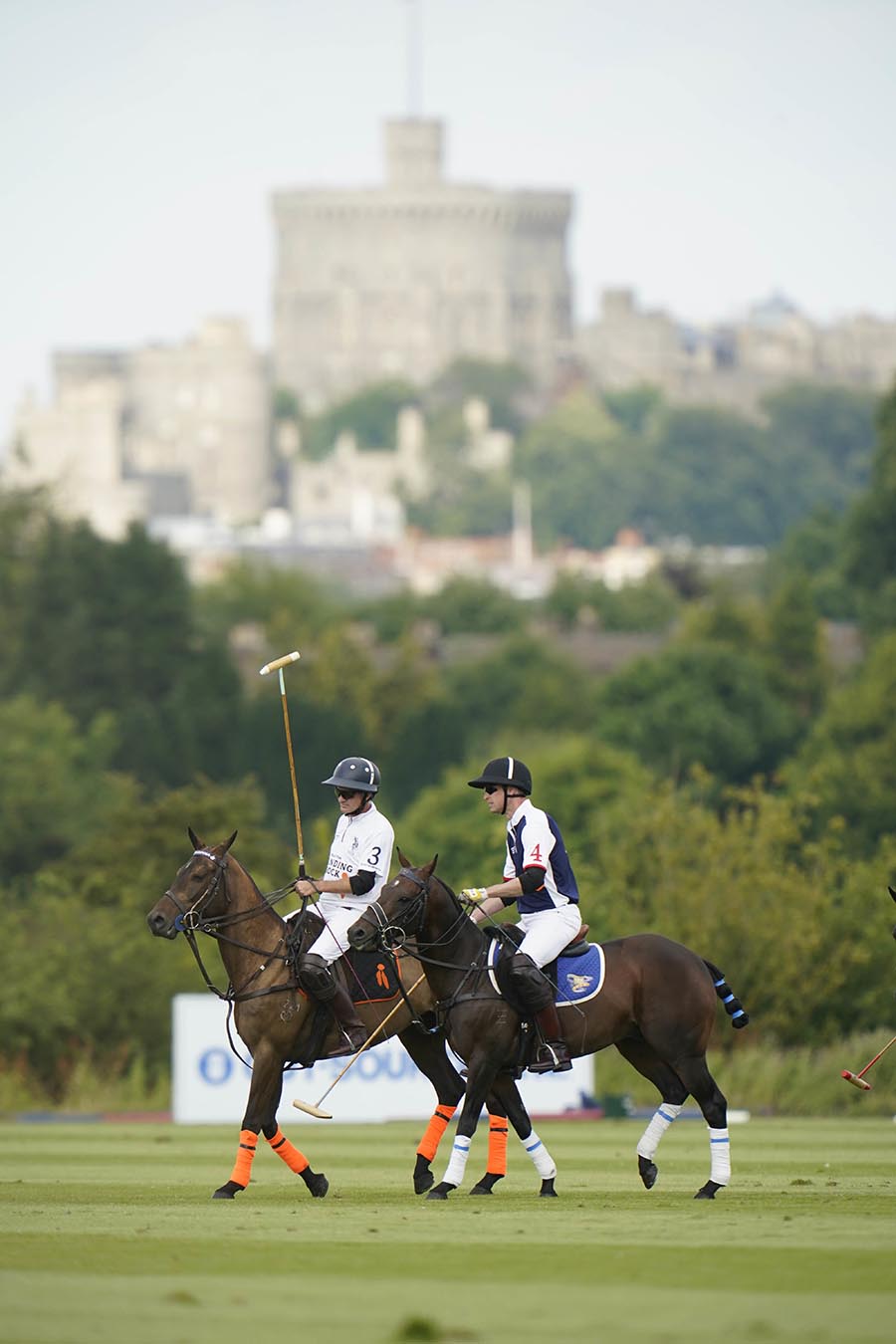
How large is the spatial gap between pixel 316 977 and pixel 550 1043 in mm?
1191

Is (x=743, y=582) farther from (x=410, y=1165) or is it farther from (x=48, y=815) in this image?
(x=410, y=1165)

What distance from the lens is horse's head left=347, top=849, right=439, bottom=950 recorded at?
15680mm

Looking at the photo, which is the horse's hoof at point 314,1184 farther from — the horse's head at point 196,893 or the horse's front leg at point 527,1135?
the horse's head at point 196,893

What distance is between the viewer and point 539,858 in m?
15.8

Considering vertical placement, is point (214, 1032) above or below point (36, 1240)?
below

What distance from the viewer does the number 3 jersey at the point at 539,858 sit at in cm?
1586

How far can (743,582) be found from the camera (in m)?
164

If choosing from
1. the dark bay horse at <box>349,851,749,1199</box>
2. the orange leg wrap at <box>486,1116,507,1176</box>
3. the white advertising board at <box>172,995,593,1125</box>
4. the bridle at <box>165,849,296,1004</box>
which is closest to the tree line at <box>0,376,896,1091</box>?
the white advertising board at <box>172,995,593,1125</box>

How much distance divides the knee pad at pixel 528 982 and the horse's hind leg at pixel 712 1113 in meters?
0.79

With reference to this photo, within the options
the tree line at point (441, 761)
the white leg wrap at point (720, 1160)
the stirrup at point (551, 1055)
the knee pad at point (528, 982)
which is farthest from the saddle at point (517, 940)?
the tree line at point (441, 761)

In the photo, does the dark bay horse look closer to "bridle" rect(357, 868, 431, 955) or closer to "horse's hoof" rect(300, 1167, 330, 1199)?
"bridle" rect(357, 868, 431, 955)

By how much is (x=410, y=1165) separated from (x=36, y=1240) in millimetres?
6783

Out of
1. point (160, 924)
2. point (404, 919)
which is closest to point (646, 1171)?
point (404, 919)

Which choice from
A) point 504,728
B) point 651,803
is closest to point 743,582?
point 504,728
